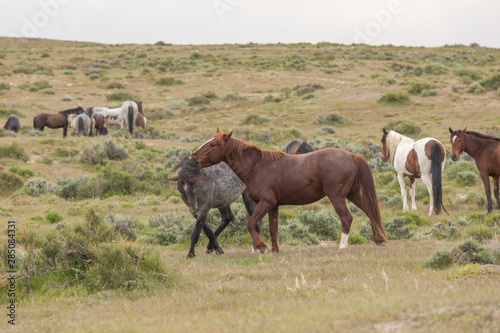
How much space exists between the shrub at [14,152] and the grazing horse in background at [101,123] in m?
8.49

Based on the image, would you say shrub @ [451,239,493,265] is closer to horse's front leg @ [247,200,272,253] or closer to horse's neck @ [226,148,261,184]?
horse's front leg @ [247,200,272,253]

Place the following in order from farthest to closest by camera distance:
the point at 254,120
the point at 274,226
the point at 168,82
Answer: the point at 168,82 → the point at 254,120 → the point at 274,226

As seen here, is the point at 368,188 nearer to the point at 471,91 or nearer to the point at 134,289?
the point at 134,289

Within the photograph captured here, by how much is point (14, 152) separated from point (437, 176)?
15.7 metres

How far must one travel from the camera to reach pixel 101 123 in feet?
93.9

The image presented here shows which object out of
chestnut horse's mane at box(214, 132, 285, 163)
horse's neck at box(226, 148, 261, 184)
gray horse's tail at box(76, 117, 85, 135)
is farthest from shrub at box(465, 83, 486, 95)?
horse's neck at box(226, 148, 261, 184)

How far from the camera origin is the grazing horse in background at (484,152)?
13534mm

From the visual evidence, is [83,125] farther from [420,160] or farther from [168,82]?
[168,82]

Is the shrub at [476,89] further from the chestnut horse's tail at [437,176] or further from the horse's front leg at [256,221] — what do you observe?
the horse's front leg at [256,221]

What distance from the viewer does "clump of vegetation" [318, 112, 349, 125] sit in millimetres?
32672

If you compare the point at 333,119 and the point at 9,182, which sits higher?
the point at 333,119

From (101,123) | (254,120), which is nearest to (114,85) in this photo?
(254,120)

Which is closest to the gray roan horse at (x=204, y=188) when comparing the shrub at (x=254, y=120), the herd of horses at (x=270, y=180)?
the herd of horses at (x=270, y=180)

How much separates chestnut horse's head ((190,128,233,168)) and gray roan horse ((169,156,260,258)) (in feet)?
0.89
